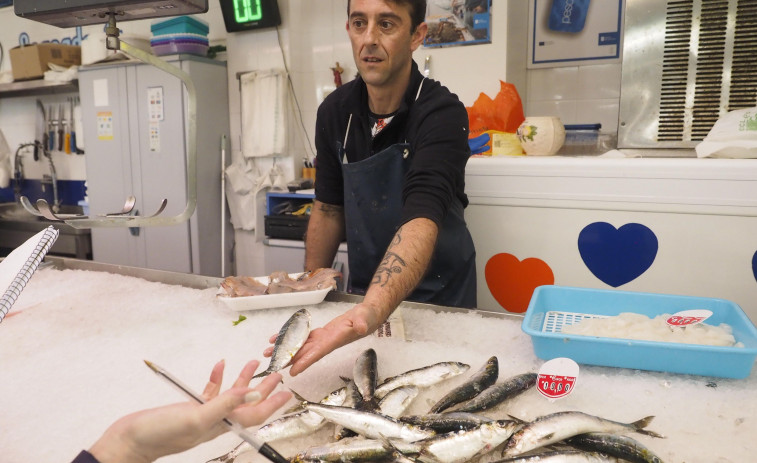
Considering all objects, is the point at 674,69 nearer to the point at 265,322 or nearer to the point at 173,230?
the point at 265,322

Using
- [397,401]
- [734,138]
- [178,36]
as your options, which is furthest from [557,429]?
[178,36]

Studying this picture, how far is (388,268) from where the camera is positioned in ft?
5.11

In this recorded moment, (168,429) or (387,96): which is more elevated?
(387,96)

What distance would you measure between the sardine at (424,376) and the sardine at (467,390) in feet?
0.17

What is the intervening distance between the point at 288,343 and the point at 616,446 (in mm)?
701

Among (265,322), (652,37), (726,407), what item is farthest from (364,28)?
(652,37)

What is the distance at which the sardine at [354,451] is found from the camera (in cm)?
93

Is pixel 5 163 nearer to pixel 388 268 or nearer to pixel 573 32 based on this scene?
pixel 573 32

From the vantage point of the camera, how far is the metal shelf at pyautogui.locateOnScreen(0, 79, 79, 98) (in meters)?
5.17

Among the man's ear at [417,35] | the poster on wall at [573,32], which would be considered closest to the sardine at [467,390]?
the man's ear at [417,35]

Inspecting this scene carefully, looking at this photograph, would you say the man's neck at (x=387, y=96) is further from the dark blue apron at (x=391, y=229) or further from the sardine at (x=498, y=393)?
the sardine at (x=498, y=393)

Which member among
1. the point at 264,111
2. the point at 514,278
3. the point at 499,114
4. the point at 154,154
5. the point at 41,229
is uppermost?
the point at 264,111

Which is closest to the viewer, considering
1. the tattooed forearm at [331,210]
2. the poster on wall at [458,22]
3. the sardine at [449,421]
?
the sardine at [449,421]

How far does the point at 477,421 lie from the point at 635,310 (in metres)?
0.80
